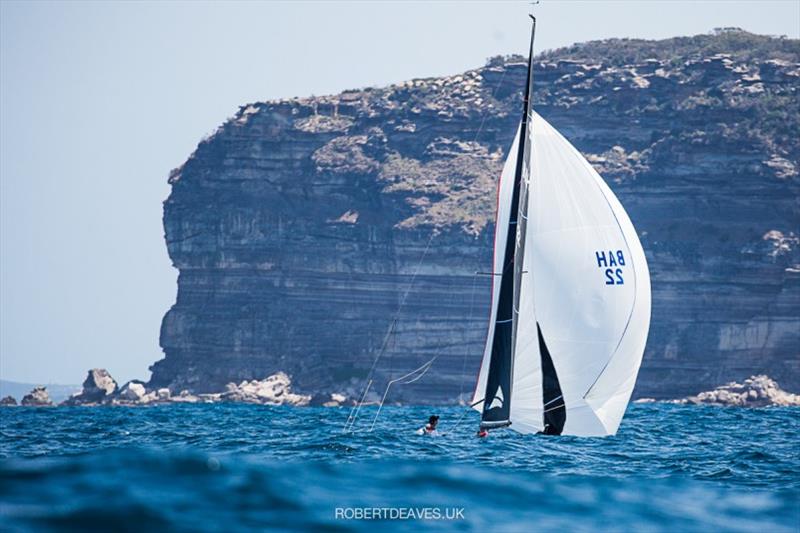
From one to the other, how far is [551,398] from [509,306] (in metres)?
1.77

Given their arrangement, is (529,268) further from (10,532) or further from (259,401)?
(259,401)

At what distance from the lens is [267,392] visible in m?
94.3

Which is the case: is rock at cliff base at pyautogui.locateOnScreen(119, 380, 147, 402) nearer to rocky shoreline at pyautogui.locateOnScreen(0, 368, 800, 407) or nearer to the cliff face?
rocky shoreline at pyautogui.locateOnScreen(0, 368, 800, 407)

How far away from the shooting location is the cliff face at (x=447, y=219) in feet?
294

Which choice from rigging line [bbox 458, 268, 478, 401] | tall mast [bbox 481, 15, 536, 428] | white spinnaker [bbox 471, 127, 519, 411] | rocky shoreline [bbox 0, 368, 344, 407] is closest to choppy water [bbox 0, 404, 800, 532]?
tall mast [bbox 481, 15, 536, 428]

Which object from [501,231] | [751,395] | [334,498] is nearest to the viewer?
[334,498]

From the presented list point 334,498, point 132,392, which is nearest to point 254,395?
point 132,392

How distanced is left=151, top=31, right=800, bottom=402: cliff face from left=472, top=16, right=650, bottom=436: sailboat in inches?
2589

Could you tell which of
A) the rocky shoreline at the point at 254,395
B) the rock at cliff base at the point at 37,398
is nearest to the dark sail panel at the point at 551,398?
the rocky shoreline at the point at 254,395

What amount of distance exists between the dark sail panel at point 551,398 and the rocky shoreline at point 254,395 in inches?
2515

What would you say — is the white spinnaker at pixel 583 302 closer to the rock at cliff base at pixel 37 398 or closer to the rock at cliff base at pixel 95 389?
the rock at cliff base at pixel 37 398

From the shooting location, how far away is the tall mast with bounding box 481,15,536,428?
2130 cm

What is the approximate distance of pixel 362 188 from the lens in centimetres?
10138

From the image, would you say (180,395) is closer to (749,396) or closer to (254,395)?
(254,395)
